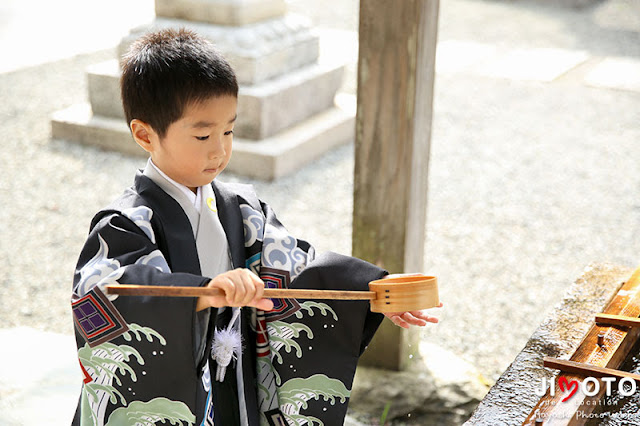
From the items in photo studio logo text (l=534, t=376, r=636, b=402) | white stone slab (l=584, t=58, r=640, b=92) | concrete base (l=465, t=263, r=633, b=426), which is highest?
photo studio logo text (l=534, t=376, r=636, b=402)

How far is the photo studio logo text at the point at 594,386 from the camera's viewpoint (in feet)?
5.50

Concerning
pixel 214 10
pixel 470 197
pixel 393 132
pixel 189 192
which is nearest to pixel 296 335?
pixel 189 192

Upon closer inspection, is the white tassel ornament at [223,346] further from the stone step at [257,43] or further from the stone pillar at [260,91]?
the stone step at [257,43]

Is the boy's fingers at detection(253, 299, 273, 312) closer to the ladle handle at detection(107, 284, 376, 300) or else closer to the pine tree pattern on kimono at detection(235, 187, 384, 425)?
the ladle handle at detection(107, 284, 376, 300)

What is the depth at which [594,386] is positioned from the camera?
1685mm

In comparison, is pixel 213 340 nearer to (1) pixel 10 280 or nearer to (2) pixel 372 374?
(2) pixel 372 374

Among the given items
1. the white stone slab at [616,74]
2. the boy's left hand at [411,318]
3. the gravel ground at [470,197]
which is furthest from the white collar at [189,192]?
the white stone slab at [616,74]

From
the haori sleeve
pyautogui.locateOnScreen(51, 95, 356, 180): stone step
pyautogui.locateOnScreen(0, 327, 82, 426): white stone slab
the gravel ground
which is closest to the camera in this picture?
the haori sleeve

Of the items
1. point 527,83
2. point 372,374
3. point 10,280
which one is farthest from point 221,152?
point 527,83

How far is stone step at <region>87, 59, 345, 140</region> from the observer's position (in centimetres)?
553

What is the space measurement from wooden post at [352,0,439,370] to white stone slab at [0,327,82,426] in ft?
4.05

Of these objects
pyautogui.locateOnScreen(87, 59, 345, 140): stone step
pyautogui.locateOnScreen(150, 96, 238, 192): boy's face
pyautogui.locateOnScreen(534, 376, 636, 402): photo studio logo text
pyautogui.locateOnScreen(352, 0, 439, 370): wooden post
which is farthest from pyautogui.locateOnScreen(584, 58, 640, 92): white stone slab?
pyautogui.locateOnScreen(150, 96, 238, 192): boy's face

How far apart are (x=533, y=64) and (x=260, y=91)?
4.20 meters

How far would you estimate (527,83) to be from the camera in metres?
7.90
